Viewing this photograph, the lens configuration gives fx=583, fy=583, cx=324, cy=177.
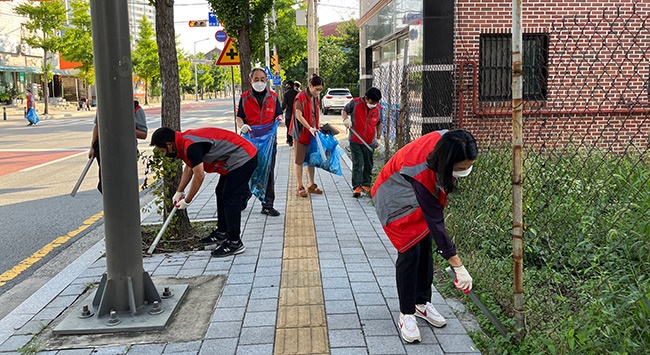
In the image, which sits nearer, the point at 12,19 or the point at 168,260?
the point at 168,260

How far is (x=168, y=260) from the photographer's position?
558 cm

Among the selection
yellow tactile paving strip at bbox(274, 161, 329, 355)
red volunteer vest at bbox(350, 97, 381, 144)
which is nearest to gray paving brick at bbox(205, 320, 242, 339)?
yellow tactile paving strip at bbox(274, 161, 329, 355)

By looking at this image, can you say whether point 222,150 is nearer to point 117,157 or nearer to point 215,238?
point 215,238

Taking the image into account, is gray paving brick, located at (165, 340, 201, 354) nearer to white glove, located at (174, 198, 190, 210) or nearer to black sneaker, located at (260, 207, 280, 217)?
white glove, located at (174, 198, 190, 210)

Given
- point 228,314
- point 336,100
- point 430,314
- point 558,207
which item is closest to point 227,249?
point 228,314

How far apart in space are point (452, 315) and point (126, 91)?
2.80 m

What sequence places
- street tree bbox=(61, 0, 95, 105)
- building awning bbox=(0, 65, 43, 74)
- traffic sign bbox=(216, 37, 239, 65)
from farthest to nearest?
1. building awning bbox=(0, 65, 43, 74)
2. street tree bbox=(61, 0, 95, 105)
3. traffic sign bbox=(216, 37, 239, 65)

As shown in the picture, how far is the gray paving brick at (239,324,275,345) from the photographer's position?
3.73 m

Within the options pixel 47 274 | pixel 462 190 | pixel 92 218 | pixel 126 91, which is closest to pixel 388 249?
pixel 462 190

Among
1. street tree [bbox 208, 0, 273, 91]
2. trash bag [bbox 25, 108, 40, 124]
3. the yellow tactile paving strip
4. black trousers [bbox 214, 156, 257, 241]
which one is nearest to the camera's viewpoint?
the yellow tactile paving strip

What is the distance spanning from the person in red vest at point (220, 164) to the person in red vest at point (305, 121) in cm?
270

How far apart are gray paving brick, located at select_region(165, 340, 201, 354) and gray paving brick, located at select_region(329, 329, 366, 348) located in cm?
85

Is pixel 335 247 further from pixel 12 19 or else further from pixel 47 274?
pixel 12 19

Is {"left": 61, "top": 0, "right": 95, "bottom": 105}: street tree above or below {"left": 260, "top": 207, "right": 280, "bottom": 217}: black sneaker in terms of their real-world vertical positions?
above
